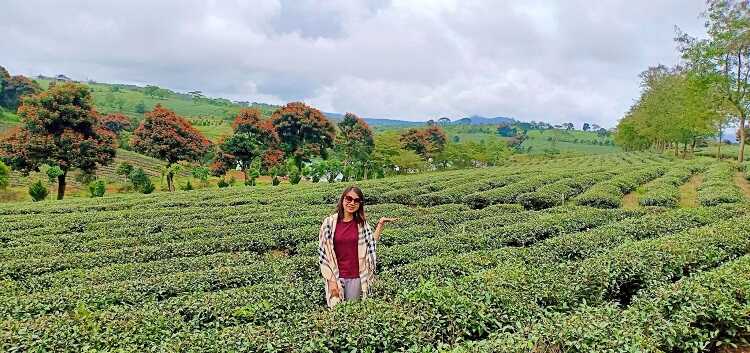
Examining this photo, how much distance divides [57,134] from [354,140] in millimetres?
30537

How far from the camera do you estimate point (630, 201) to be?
19828 millimetres

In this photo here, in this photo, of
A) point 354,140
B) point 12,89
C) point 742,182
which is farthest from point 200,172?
point 12,89

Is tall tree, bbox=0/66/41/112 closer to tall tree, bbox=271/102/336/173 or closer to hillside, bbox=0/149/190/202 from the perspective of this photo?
hillside, bbox=0/149/190/202

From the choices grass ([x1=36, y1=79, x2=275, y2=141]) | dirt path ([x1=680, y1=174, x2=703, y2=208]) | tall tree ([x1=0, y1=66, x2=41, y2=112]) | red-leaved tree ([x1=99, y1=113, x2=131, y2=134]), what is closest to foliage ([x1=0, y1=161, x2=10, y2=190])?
red-leaved tree ([x1=99, y1=113, x2=131, y2=134])

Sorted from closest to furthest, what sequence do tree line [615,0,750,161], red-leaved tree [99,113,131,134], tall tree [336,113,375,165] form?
tree line [615,0,750,161], tall tree [336,113,375,165], red-leaved tree [99,113,131,134]

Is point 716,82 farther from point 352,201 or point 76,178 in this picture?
point 76,178

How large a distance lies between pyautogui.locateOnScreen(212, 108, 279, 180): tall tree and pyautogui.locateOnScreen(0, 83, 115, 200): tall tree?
13741 mm

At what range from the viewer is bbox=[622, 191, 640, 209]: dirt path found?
18.7m

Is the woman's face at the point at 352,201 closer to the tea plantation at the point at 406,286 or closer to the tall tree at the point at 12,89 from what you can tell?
the tea plantation at the point at 406,286

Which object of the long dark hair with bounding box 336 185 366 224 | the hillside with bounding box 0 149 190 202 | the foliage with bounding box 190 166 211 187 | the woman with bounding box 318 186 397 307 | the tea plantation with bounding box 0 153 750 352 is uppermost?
the long dark hair with bounding box 336 185 366 224

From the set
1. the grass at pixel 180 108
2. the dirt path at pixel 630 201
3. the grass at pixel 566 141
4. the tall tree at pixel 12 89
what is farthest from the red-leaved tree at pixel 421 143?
the tall tree at pixel 12 89

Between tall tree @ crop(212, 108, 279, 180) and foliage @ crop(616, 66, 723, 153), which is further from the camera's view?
tall tree @ crop(212, 108, 279, 180)

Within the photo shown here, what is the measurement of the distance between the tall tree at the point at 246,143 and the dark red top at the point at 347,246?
131 ft

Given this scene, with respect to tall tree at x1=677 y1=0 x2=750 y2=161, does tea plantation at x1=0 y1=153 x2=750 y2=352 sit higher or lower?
lower
